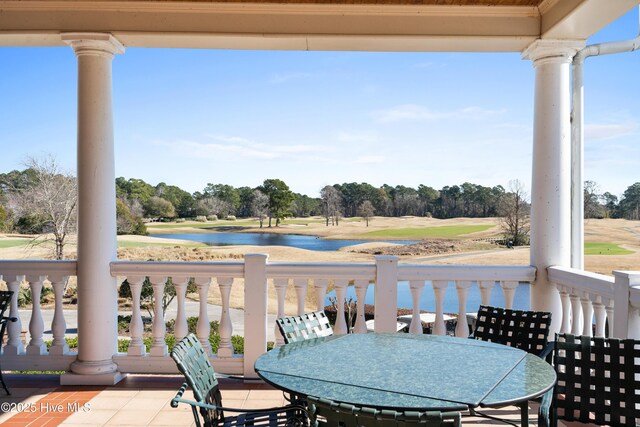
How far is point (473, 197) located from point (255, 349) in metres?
6.47

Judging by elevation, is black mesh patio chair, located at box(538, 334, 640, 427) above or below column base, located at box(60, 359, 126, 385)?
above

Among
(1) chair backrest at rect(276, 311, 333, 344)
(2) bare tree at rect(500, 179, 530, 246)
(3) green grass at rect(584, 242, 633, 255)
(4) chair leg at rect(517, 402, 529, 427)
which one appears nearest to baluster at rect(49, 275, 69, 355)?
(1) chair backrest at rect(276, 311, 333, 344)

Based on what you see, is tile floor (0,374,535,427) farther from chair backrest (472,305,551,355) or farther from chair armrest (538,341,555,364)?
chair armrest (538,341,555,364)

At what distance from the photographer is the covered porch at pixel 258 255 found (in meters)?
4.18

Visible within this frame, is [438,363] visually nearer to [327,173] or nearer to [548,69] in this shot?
[548,69]

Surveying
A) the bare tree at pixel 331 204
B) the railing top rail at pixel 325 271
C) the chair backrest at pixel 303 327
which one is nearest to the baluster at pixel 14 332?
the railing top rail at pixel 325 271

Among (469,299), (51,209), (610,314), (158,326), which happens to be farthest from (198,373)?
(51,209)

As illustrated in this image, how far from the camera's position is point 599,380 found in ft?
7.41

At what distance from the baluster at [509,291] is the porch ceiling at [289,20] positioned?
6.33ft

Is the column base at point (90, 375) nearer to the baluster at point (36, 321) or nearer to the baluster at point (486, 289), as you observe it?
the baluster at point (36, 321)

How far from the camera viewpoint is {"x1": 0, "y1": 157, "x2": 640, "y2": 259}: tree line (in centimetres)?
974

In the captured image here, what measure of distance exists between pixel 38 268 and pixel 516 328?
11.8 feet

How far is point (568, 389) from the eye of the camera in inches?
91.4

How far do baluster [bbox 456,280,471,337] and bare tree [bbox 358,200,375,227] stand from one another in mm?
5825
